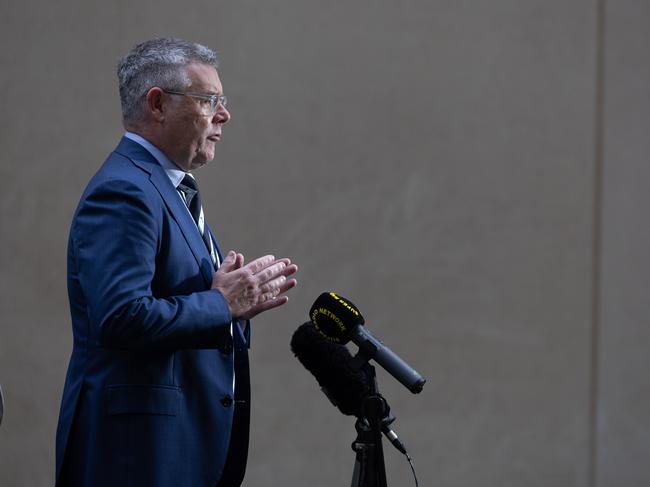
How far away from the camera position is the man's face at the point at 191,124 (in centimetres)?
292

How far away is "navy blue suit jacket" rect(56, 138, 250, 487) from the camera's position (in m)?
2.51

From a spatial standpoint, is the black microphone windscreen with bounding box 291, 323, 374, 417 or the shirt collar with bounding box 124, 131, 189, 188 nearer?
the black microphone windscreen with bounding box 291, 323, 374, 417

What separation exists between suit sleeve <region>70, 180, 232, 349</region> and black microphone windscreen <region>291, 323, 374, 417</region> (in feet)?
1.09

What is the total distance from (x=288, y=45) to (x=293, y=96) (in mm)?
280

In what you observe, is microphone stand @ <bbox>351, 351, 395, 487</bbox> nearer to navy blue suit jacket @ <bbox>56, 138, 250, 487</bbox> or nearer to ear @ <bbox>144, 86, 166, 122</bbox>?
navy blue suit jacket @ <bbox>56, 138, 250, 487</bbox>

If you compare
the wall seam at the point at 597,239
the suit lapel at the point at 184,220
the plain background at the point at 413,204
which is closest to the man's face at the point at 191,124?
the suit lapel at the point at 184,220

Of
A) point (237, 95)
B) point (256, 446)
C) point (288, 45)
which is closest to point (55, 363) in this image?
point (256, 446)

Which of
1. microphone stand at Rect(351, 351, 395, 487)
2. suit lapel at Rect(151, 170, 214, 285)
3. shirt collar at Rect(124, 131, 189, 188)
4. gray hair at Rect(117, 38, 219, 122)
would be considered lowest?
microphone stand at Rect(351, 351, 395, 487)

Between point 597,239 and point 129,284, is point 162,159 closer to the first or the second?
point 129,284

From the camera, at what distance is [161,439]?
264 centimetres

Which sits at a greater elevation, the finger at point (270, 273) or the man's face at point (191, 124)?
the man's face at point (191, 124)

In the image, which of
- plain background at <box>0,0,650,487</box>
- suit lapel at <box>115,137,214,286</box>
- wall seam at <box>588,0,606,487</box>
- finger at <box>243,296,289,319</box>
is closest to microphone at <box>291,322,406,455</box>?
finger at <box>243,296,289,319</box>

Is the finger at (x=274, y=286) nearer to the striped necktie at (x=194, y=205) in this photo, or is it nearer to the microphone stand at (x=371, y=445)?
the striped necktie at (x=194, y=205)

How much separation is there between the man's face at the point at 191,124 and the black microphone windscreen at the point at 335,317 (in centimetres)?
63
